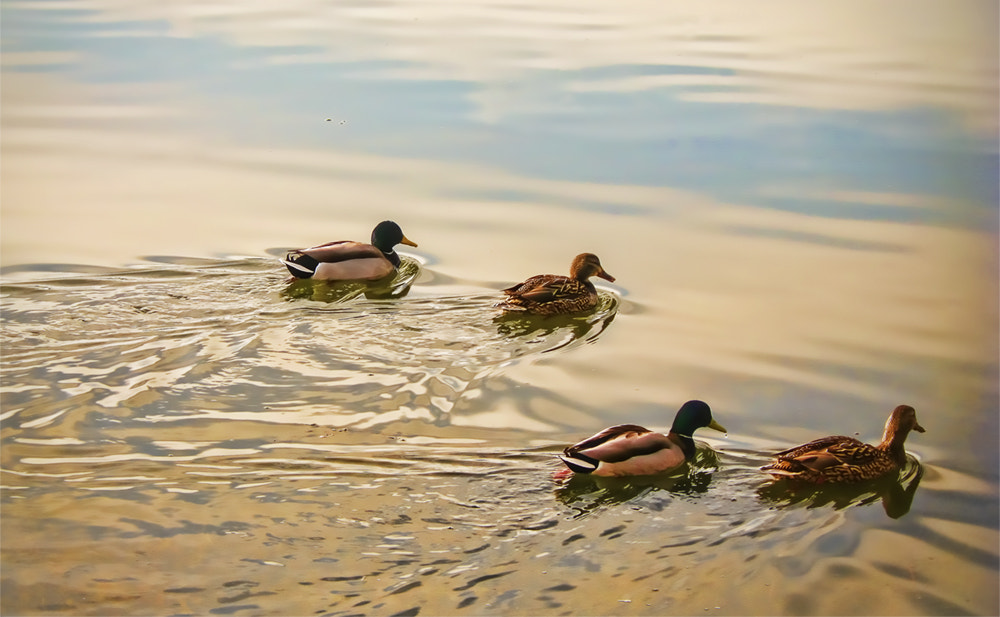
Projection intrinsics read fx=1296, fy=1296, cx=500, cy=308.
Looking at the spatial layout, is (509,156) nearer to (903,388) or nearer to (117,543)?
(903,388)

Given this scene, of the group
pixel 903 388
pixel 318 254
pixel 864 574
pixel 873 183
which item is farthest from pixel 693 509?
pixel 873 183

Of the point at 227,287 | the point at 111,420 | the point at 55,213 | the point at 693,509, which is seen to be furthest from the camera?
the point at 55,213

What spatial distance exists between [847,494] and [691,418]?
924mm

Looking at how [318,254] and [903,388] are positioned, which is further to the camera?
[318,254]

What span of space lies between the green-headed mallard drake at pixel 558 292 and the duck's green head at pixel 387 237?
130 cm

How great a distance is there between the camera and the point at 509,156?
12133 millimetres

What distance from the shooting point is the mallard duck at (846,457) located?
6.62 metres

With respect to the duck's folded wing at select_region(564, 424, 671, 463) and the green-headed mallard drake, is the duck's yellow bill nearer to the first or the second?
the duck's folded wing at select_region(564, 424, 671, 463)

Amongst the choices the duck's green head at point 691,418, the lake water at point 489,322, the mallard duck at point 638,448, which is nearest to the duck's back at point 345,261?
the lake water at point 489,322

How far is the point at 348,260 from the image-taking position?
9.75 m

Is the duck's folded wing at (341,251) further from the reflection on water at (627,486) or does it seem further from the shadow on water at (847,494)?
the shadow on water at (847,494)

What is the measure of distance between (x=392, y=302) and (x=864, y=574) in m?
4.37

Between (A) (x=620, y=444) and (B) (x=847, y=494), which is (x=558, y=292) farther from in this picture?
(B) (x=847, y=494)

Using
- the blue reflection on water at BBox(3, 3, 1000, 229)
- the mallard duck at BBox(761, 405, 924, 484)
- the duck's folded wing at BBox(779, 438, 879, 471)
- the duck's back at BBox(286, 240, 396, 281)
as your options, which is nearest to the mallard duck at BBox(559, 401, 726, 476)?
the mallard duck at BBox(761, 405, 924, 484)
